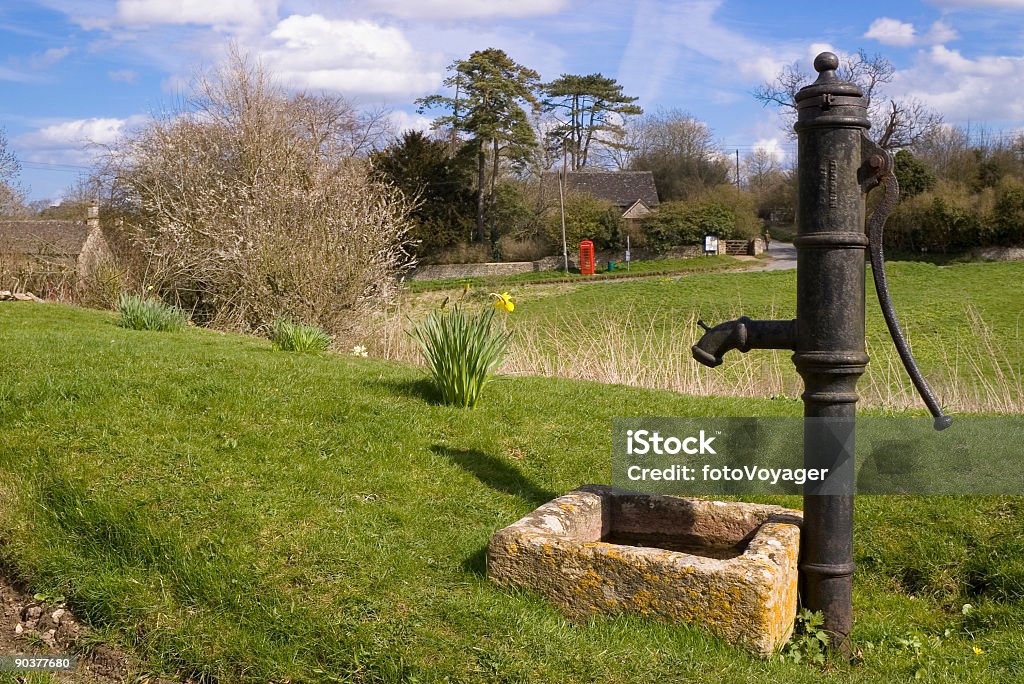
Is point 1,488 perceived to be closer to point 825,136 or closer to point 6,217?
point 825,136

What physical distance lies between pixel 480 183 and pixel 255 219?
2659 centimetres

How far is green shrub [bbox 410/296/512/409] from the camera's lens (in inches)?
237

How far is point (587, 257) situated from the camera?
133 feet

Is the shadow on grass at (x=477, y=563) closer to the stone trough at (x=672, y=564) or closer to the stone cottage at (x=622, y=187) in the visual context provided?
the stone trough at (x=672, y=564)

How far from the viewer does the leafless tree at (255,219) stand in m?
13.5

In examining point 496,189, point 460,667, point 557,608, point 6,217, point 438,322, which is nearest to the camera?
point 460,667

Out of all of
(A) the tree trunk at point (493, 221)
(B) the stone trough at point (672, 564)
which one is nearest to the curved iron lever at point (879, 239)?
(B) the stone trough at point (672, 564)

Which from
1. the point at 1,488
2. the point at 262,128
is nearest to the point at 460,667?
the point at 1,488

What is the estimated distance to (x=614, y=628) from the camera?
329cm

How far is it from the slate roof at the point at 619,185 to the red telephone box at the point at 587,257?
10.8 metres

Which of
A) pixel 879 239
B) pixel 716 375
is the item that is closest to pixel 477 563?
pixel 879 239

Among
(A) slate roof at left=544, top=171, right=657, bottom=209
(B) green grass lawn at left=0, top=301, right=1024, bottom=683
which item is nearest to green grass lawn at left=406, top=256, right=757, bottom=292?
(A) slate roof at left=544, top=171, right=657, bottom=209

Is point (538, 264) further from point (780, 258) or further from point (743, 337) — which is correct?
point (743, 337)

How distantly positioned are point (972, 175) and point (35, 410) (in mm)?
40063
